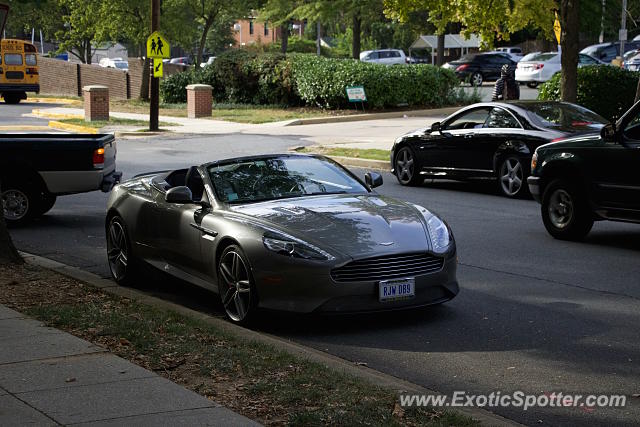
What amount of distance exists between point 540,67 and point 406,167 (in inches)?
1192

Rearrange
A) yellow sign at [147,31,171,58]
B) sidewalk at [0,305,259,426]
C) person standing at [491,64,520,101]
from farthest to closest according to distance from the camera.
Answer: yellow sign at [147,31,171,58]
person standing at [491,64,520,101]
sidewalk at [0,305,259,426]

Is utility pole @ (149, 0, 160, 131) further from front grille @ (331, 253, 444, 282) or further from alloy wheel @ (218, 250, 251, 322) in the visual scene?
front grille @ (331, 253, 444, 282)

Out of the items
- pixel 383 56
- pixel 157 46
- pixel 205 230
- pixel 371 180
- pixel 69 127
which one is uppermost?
pixel 157 46

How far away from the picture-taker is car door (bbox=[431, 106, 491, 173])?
17703mm

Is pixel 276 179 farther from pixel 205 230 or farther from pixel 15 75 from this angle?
pixel 15 75

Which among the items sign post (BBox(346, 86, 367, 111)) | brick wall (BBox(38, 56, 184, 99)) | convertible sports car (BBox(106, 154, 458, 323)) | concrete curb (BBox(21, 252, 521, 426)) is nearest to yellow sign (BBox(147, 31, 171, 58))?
sign post (BBox(346, 86, 367, 111))

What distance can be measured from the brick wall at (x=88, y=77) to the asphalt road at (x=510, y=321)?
116 ft

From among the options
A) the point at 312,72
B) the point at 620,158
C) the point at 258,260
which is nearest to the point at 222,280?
the point at 258,260

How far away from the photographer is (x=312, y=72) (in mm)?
37906

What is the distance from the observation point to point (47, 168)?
48.0 feet

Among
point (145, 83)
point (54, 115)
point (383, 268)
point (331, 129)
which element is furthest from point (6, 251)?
point (145, 83)

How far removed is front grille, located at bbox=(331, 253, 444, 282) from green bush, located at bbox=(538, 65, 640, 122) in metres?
19.1

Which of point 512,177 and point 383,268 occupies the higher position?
point 383,268

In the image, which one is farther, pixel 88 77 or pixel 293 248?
pixel 88 77
